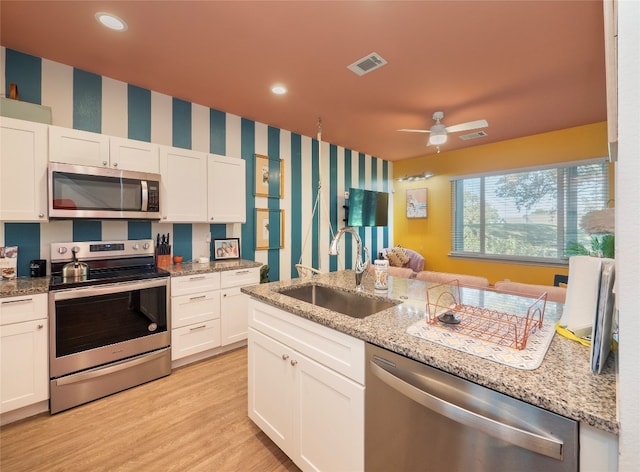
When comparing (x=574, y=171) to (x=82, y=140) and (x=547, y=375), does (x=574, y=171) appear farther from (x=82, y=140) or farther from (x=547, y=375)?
(x=82, y=140)

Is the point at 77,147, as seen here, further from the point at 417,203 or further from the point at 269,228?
the point at 417,203

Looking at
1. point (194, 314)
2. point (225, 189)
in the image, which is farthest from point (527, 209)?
point (194, 314)

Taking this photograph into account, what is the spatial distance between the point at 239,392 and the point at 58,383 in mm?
1282

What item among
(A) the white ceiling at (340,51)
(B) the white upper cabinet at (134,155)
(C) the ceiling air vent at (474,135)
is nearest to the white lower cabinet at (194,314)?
(B) the white upper cabinet at (134,155)

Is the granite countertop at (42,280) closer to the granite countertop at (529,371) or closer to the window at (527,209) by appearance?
the granite countertop at (529,371)

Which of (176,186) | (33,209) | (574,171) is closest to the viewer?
(33,209)

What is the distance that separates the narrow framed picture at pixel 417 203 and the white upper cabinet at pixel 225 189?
3.78 m

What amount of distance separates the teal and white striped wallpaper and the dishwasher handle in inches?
115

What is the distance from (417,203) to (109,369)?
5.41m

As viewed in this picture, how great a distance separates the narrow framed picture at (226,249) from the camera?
11.2 feet

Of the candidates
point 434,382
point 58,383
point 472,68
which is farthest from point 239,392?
point 472,68

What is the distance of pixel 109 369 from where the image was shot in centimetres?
221

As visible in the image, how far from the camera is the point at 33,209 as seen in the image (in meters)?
2.13

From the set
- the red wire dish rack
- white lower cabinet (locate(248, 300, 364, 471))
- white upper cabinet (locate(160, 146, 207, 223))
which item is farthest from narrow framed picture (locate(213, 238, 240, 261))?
the red wire dish rack
